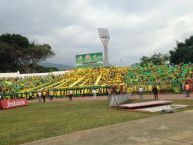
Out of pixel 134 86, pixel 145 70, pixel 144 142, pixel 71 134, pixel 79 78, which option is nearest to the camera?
pixel 144 142

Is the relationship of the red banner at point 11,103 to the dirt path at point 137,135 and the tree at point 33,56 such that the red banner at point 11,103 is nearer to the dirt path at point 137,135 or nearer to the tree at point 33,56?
the dirt path at point 137,135

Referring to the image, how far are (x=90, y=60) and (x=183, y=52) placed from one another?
19.3 meters

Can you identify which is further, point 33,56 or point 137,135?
point 33,56

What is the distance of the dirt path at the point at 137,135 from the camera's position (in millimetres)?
12188

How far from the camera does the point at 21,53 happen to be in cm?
8075

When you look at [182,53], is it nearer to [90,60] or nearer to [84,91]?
[90,60]

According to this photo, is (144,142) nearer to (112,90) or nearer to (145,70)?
(112,90)

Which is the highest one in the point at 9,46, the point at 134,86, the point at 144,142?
the point at 9,46

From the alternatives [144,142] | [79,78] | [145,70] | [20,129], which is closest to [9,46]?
[79,78]

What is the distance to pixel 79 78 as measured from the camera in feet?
169

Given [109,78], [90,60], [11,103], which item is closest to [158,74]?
[109,78]

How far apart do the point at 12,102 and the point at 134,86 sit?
16.9m

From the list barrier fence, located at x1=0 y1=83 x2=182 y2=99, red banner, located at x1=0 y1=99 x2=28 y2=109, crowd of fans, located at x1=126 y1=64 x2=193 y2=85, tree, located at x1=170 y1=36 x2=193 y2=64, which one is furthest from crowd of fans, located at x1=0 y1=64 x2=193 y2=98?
tree, located at x1=170 y1=36 x2=193 y2=64

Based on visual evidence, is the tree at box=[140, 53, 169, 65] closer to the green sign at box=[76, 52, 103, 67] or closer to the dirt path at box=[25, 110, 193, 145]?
the green sign at box=[76, 52, 103, 67]
